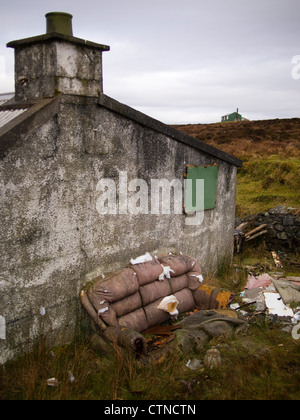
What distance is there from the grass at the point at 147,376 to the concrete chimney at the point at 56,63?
3.14m

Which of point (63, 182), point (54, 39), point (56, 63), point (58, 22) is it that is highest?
point (58, 22)

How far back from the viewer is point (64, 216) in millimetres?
4426

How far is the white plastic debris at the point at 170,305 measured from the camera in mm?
5199

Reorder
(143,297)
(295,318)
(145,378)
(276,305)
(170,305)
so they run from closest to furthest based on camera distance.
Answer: (145,378) < (143,297) < (170,305) < (295,318) < (276,305)

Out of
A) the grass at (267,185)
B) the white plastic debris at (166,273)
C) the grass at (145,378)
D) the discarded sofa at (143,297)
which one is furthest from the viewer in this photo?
the grass at (267,185)

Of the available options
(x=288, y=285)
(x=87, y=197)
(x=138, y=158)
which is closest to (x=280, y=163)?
(x=288, y=285)

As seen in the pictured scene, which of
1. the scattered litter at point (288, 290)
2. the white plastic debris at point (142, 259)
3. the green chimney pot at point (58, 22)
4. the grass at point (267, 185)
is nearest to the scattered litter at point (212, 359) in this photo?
the white plastic debris at point (142, 259)

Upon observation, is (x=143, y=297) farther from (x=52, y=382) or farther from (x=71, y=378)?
(x=52, y=382)

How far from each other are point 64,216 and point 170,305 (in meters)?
2.14

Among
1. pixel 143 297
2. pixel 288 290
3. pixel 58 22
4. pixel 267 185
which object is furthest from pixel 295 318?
pixel 267 185

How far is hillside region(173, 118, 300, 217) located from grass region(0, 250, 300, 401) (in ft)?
30.4

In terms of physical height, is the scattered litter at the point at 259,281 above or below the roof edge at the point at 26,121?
below

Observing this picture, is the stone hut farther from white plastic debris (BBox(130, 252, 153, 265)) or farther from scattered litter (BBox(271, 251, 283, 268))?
scattered litter (BBox(271, 251, 283, 268))

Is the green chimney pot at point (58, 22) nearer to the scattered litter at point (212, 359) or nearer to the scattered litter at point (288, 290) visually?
the scattered litter at point (212, 359)
